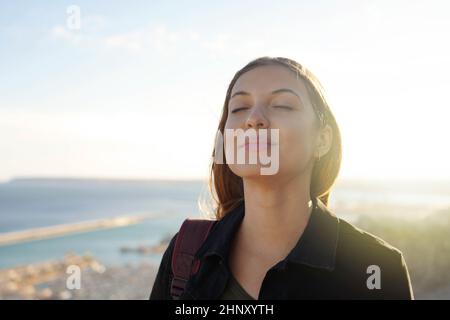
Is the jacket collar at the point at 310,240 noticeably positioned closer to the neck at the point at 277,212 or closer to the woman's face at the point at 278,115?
the neck at the point at 277,212

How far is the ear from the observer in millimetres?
2631

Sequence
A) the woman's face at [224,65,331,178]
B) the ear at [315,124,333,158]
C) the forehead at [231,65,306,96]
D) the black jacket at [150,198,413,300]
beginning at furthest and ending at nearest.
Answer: the ear at [315,124,333,158] → the forehead at [231,65,306,96] → the woman's face at [224,65,331,178] → the black jacket at [150,198,413,300]

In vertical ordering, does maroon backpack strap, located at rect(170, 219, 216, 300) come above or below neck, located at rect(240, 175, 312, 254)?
below

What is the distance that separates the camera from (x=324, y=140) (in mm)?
2664

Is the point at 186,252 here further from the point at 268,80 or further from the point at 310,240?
the point at 268,80

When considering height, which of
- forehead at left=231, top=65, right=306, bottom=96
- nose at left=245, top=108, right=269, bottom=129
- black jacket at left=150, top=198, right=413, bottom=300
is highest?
forehead at left=231, top=65, right=306, bottom=96

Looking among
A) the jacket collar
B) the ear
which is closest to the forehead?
the ear

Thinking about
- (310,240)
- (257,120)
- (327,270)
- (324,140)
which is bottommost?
(327,270)

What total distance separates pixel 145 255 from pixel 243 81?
5384 centimetres

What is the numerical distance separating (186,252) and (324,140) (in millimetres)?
930

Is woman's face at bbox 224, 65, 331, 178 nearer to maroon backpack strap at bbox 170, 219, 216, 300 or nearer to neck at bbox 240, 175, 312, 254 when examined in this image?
neck at bbox 240, 175, 312, 254


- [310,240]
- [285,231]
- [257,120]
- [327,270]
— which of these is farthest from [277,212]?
[257,120]
